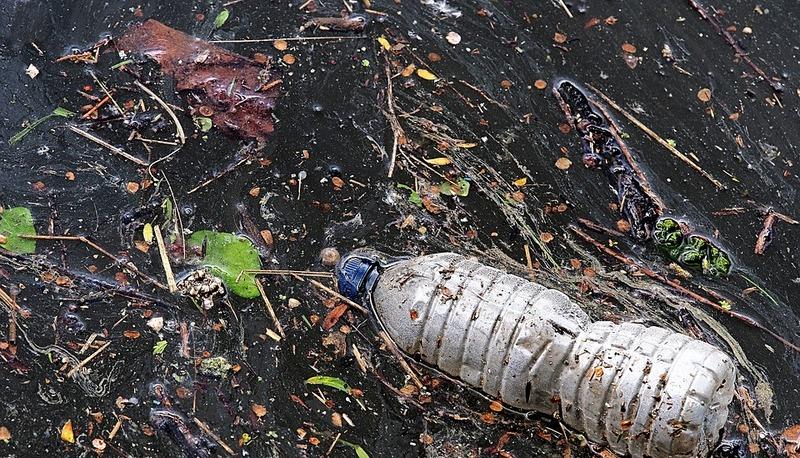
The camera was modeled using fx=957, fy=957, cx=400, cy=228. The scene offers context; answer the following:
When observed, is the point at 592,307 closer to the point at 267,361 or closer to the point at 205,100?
the point at 267,361

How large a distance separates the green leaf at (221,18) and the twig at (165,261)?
1220 mm

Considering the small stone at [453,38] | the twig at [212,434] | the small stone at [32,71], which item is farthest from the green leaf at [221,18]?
the twig at [212,434]

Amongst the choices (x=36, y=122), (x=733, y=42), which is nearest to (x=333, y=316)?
(x=36, y=122)

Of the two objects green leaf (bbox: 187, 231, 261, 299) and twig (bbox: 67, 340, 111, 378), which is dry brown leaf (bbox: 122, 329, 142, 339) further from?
green leaf (bbox: 187, 231, 261, 299)

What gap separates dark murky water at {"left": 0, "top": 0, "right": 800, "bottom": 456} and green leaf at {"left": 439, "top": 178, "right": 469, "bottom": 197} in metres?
0.04

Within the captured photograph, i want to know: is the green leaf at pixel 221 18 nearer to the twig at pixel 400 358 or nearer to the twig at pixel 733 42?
the twig at pixel 400 358

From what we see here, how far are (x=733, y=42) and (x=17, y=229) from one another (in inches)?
142

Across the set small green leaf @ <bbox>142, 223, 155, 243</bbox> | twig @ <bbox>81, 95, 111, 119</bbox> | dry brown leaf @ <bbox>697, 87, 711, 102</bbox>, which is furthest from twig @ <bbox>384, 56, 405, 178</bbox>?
Result: dry brown leaf @ <bbox>697, 87, 711, 102</bbox>

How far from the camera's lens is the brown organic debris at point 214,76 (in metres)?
4.45

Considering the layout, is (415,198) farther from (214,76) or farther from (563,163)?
(214,76)

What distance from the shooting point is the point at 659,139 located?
15.0 feet

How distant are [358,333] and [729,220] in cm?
179

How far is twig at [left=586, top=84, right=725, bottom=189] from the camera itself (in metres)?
4.49

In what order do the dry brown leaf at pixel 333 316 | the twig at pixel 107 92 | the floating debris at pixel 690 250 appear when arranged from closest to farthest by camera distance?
the dry brown leaf at pixel 333 316 < the floating debris at pixel 690 250 < the twig at pixel 107 92
